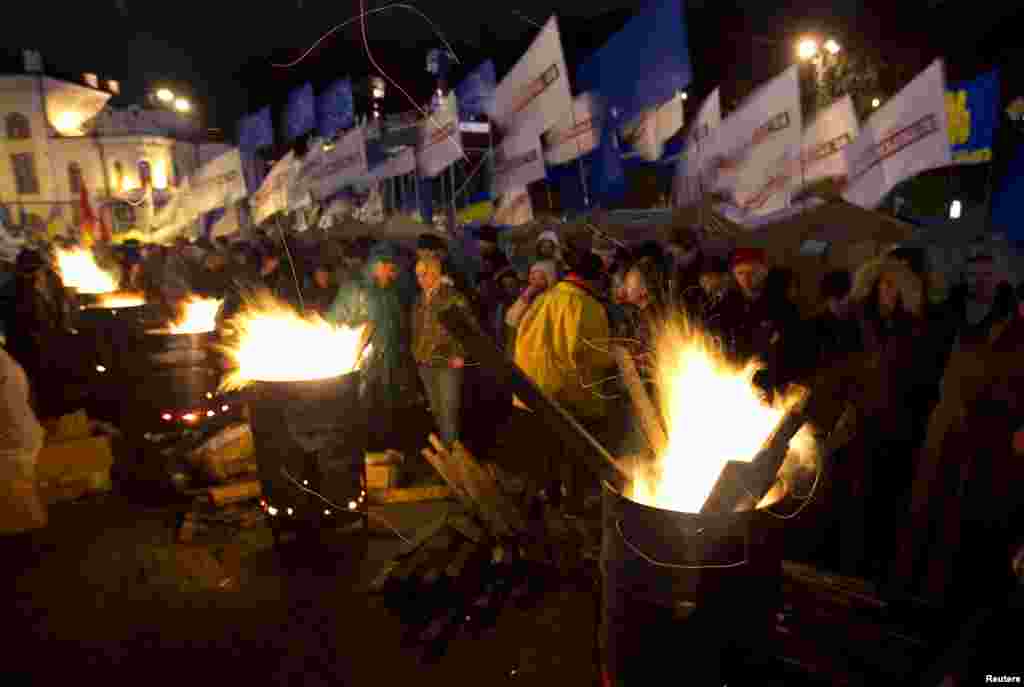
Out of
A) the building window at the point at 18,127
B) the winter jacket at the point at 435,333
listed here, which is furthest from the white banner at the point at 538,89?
the building window at the point at 18,127

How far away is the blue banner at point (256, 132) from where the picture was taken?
13.6 meters

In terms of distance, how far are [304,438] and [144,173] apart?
55.1m

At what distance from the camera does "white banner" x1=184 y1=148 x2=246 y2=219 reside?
12367mm

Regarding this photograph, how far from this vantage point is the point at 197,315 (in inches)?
295

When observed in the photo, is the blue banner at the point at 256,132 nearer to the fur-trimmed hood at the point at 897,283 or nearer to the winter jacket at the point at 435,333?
the winter jacket at the point at 435,333

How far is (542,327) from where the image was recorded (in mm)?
4883

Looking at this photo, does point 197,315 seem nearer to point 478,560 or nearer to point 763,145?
point 478,560

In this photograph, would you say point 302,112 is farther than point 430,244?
Yes

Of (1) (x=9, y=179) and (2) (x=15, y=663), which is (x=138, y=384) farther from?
(1) (x=9, y=179)

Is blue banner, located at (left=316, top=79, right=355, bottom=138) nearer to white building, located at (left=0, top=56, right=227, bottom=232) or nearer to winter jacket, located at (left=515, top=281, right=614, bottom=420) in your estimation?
winter jacket, located at (left=515, top=281, right=614, bottom=420)

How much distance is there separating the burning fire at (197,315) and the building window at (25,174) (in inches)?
2113

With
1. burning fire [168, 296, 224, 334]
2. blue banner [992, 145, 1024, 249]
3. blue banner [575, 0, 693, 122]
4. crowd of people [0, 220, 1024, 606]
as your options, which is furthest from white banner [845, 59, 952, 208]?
burning fire [168, 296, 224, 334]

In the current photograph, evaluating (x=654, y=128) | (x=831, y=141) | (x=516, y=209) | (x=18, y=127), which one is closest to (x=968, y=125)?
(x=831, y=141)

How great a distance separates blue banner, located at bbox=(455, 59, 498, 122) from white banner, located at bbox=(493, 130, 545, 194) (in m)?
0.99
